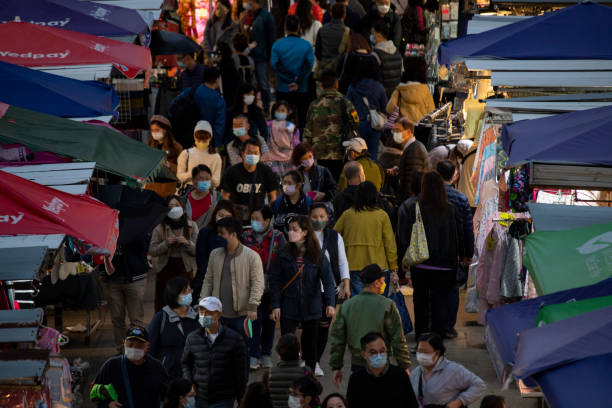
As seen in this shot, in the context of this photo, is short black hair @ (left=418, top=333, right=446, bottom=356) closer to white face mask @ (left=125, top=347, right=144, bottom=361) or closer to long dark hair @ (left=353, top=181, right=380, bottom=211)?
white face mask @ (left=125, top=347, right=144, bottom=361)

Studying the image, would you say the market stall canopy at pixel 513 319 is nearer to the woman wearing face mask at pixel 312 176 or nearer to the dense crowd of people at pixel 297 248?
the dense crowd of people at pixel 297 248

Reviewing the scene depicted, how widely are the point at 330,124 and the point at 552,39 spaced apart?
3725 millimetres

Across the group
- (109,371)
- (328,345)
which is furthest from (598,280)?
(328,345)

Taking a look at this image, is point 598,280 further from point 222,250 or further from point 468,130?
point 468,130

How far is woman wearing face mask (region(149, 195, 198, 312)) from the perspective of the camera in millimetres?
11664

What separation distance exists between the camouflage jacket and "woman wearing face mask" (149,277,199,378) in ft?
19.0

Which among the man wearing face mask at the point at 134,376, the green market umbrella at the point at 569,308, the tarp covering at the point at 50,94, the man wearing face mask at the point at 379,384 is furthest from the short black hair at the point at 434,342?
the tarp covering at the point at 50,94

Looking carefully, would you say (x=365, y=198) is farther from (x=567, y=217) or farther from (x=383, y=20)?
(x=383, y=20)

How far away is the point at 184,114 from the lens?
52.0 feet

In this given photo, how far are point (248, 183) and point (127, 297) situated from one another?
2.01 metres

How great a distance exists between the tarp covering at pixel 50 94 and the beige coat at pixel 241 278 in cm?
185

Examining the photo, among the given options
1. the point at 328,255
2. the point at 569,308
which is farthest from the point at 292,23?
the point at 569,308

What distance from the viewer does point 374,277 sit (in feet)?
30.9

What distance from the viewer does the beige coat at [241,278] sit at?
10.5 meters
